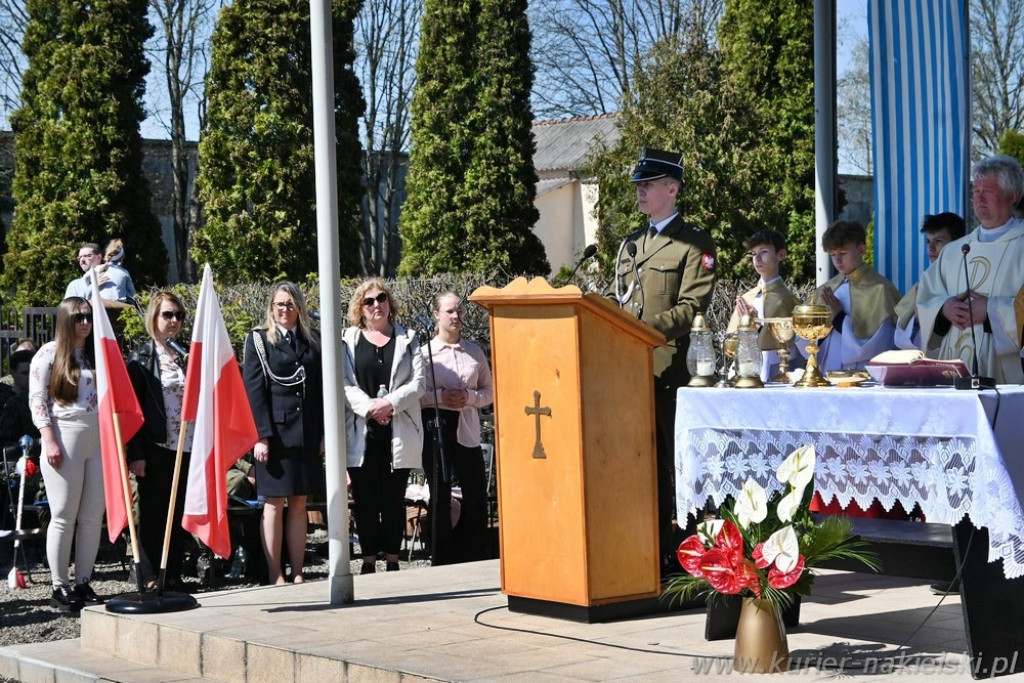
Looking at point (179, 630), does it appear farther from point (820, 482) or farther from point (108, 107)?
point (108, 107)

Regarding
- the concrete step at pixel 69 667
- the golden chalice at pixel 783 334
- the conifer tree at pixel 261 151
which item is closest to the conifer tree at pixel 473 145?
the conifer tree at pixel 261 151

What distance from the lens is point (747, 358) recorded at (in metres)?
5.82

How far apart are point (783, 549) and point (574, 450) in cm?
116

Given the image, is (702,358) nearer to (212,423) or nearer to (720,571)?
(720,571)

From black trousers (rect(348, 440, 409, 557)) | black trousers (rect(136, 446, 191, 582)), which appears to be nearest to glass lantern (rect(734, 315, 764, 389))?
black trousers (rect(348, 440, 409, 557))

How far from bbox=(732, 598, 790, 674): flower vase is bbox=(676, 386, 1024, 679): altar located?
540mm

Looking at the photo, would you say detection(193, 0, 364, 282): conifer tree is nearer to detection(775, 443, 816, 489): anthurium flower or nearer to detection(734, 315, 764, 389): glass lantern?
detection(734, 315, 764, 389): glass lantern

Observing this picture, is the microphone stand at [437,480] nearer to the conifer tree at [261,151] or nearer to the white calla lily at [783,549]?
the white calla lily at [783,549]

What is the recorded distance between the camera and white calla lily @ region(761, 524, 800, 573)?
5.06 metres

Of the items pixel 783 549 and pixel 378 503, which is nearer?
pixel 783 549

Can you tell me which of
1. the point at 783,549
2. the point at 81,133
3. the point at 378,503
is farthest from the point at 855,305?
the point at 81,133

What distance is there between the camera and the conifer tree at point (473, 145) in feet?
73.3

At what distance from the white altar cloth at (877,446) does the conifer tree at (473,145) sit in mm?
16364

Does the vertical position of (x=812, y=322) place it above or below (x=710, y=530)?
above
